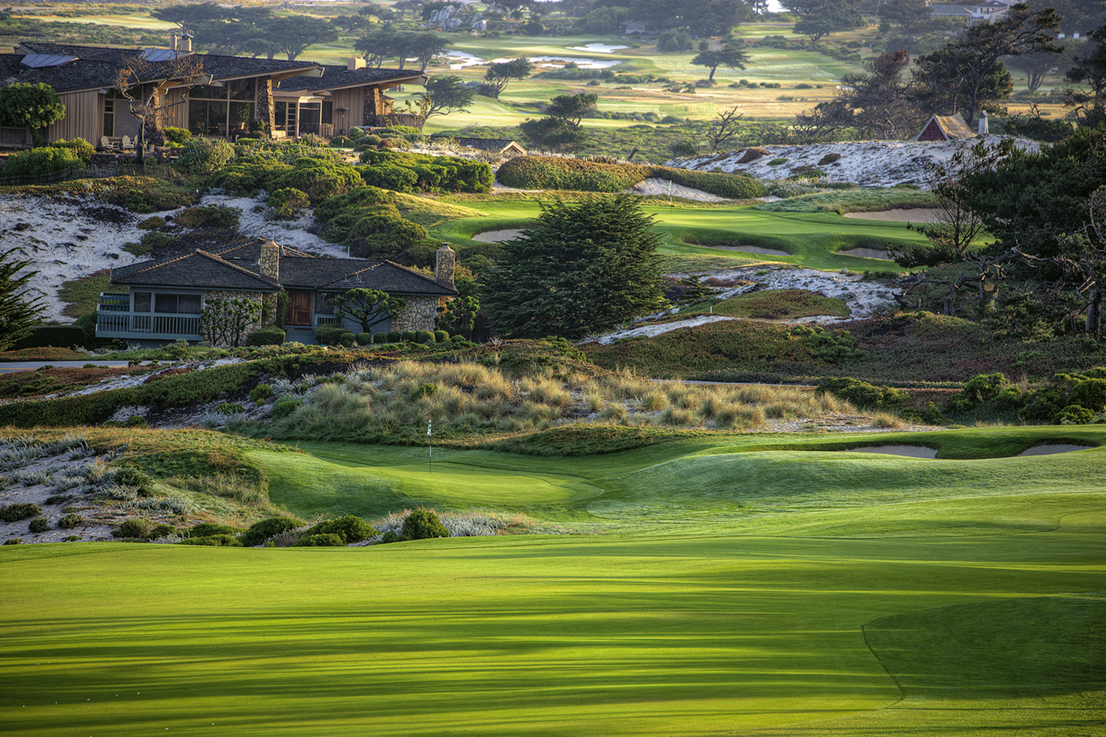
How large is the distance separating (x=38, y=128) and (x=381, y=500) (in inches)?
2441

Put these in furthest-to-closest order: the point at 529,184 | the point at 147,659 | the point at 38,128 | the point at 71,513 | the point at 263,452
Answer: the point at 529,184 < the point at 38,128 < the point at 263,452 < the point at 71,513 < the point at 147,659

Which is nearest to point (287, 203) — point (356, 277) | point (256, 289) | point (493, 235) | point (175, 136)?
point (493, 235)

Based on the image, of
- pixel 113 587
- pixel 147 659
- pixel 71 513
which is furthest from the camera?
pixel 71 513

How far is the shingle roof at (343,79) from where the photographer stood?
78500mm

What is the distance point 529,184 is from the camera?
73.9 meters

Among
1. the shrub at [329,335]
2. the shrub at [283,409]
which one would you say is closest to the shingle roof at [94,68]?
the shrub at [329,335]

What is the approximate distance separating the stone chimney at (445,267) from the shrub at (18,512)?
31412 millimetres

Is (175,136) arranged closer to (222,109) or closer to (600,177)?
(222,109)

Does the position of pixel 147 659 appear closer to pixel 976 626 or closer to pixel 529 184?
pixel 976 626

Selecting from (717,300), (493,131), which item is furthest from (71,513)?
(493,131)

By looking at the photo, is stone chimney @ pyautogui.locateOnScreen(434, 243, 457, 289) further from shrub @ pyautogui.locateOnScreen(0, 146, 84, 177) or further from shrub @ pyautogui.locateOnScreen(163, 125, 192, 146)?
shrub @ pyautogui.locateOnScreen(163, 125, 192, 146)

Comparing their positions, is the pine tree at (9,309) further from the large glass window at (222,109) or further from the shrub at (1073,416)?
the large glass window at (222,109)

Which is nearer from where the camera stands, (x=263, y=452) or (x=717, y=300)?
(x=263, y=452)

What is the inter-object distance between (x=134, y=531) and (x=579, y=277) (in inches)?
1156
